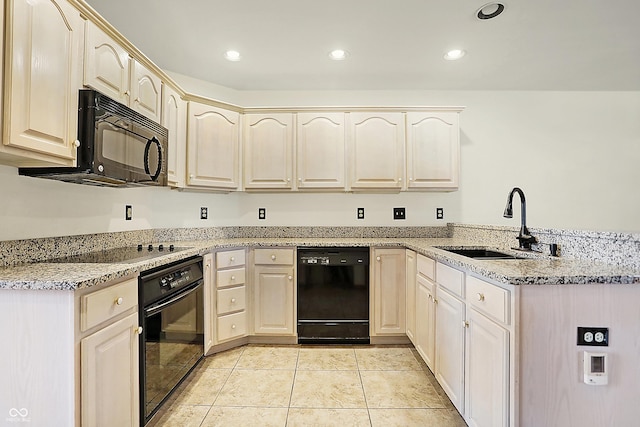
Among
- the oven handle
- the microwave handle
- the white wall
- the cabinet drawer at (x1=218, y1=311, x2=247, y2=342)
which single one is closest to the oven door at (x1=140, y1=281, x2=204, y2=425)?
the oven handle

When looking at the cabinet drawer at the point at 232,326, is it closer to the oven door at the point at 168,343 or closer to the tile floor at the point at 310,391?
the tile floor at the point at 310,391

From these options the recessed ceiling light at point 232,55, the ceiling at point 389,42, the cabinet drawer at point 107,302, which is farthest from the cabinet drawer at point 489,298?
the recessed ceiling light at point 232,55

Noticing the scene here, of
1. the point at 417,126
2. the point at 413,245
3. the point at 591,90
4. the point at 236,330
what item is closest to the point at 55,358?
the point at 236,330

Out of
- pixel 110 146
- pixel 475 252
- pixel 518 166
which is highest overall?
pixel 518 166

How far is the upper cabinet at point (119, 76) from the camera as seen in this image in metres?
1.58

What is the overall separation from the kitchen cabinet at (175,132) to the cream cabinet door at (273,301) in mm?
1018

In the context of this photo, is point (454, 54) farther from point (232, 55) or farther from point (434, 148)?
point (232, 55)

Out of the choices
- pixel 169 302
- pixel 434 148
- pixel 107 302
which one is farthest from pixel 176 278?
pixel 434 148

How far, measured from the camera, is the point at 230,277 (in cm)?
259

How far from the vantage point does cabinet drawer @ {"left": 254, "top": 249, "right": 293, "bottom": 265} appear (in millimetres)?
2703

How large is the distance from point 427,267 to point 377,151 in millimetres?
1234

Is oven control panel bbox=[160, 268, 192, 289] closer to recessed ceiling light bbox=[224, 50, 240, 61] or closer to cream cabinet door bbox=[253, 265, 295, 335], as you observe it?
cream cabinet door bbox=[253, 265, 295, 335]

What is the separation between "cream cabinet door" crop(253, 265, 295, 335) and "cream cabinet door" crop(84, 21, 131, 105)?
1626 mm

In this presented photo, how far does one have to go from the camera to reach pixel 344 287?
8.82 feet
